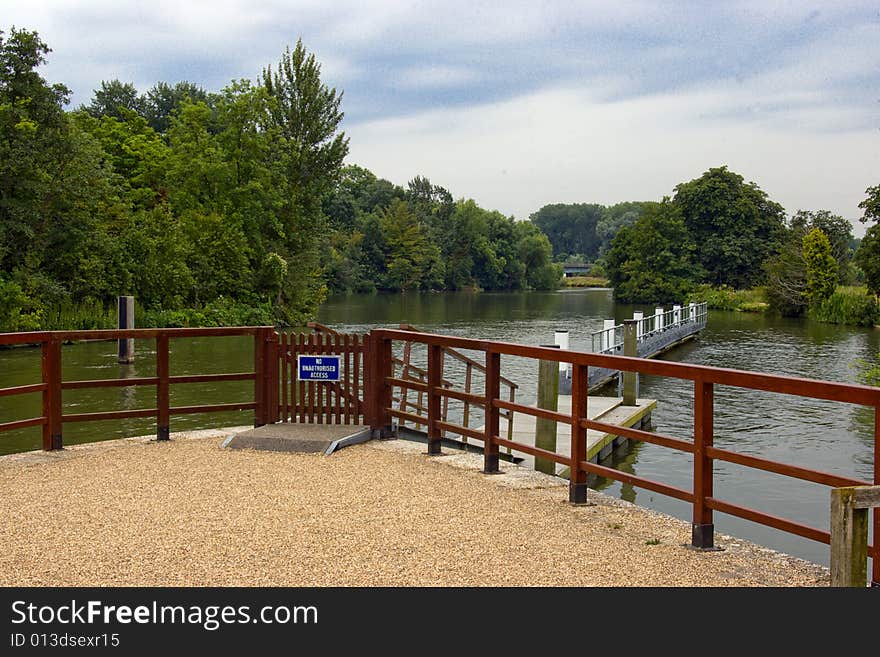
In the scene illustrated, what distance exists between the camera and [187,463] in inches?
336

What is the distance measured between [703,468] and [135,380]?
6292mm

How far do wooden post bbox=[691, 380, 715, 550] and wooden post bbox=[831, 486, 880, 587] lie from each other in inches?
78.7

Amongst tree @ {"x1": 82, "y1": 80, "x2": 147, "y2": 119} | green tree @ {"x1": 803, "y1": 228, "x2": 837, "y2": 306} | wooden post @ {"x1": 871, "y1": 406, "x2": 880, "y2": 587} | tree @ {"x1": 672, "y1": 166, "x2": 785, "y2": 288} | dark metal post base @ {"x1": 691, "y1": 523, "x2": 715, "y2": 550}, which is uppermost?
tree @ {"x1": 82, "y1": 80, "x2": 147, "y2": 119}

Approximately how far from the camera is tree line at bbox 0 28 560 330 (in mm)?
32594

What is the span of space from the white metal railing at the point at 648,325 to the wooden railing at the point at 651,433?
12163 mm

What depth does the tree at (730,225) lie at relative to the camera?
3223 inches

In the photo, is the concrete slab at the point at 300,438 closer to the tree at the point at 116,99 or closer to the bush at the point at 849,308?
the bush at the point at 849,308

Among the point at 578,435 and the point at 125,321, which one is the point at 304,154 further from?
the point at 578,435

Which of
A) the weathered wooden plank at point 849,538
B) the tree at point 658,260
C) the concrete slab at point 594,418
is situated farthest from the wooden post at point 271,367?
the tree at point 658,260

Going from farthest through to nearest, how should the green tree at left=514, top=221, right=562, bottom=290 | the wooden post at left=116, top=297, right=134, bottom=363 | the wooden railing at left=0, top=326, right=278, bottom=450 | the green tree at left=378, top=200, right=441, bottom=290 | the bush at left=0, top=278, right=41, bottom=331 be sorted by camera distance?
the green tree at left=514, top=221, right=562, bottom=290, the green tree at left=378, top=200, right=441, bottom=290, the bush at left=0, top=278, right=41, bottom=331, the wooden post at left=116, top=297, right=134, bottom=363, the wooden railing at left=0, top=326, right=278, bottom=450

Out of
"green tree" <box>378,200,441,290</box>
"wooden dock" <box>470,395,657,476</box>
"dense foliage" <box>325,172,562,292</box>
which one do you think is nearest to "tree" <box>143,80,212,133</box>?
"dense foliage" <box>325,172,562,292</box>

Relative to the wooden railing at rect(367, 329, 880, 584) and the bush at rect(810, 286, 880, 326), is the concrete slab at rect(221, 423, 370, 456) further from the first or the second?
the bush at rect(810, 286, 880, 326)

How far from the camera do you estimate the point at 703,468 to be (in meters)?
5.98

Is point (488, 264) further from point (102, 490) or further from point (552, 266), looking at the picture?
point (102, 490)
